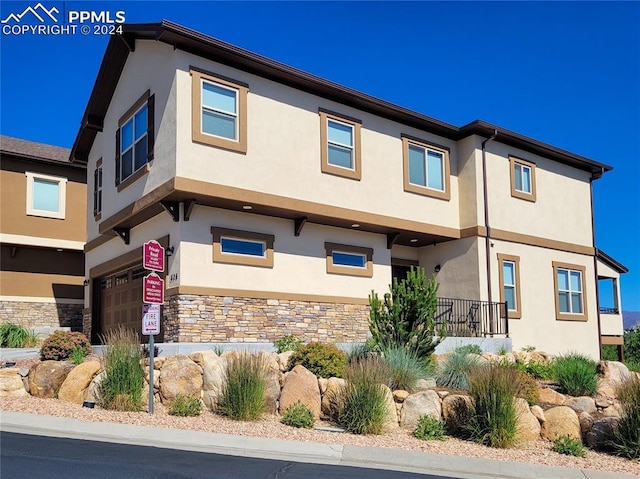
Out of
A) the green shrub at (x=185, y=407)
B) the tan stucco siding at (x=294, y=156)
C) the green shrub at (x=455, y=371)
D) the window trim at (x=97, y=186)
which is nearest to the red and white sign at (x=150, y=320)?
the green shrub at (x=185, y=407)

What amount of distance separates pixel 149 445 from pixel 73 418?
243 cm

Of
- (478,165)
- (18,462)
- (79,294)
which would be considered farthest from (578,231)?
A: (18,462)

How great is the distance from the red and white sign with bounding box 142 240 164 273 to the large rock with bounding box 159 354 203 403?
207cm

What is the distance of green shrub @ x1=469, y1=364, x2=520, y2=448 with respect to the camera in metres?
12.0

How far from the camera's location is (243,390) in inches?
493

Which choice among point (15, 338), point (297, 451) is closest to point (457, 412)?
point (297, 451)

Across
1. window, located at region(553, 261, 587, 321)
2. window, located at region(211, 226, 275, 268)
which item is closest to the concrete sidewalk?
window, located at region(211, 226, 275, 268)

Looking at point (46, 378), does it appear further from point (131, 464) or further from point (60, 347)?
point (131, 464)

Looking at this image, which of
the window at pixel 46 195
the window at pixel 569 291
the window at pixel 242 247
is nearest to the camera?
the window at pixel 242 247

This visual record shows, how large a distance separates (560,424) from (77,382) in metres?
9.84

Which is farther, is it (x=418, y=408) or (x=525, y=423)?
(x=418, y=408)

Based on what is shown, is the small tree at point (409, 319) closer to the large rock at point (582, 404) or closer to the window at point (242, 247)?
the large rock at point (582, 404)

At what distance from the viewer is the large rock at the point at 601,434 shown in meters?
12.3

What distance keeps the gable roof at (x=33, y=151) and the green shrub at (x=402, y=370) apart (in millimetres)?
17772
